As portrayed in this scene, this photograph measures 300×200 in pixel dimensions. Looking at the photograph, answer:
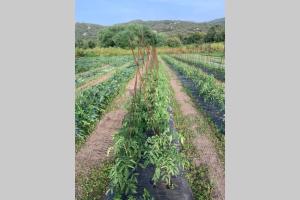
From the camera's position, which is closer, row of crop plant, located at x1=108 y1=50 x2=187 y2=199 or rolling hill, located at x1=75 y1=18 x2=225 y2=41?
row of crop plant, located at x1=108 y1=50 x2=187 y2=199

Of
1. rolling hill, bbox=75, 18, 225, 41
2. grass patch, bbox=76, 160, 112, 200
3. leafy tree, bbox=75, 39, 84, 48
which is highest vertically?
rolling hill, bbox=75, 18, 225, 41

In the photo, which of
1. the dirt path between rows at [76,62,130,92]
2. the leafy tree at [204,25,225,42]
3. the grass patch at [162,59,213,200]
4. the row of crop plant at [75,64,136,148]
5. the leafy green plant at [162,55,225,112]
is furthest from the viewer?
the dirt path between rows at [76,62,130,92]

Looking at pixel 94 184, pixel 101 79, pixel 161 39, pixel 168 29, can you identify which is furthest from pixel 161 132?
pixel 101 79

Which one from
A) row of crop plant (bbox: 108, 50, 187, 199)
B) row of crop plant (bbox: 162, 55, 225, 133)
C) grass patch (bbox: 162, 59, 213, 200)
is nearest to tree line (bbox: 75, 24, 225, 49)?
row of crop plant (bbox: 162, 55, 225, 133)

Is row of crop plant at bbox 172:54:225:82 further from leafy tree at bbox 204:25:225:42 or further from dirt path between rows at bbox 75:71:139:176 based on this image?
dirt path between rows at bbox 75:71:139:176

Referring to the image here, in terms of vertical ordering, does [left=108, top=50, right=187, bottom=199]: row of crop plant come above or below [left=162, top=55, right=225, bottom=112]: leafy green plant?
below

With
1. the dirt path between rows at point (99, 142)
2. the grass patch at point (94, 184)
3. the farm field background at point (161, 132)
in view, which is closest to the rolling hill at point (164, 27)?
the farm field background at point (161, 132)

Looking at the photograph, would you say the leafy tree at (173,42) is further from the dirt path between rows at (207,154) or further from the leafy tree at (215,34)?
the dirt path between rows at (207,154)

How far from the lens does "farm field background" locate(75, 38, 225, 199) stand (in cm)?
454

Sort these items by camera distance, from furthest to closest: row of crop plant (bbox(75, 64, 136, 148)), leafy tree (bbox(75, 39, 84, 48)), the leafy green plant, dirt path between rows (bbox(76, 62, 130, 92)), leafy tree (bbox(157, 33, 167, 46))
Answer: dirt path between rows (bbox(76, 62, 130, 92)), row of crop plant (bbox(75, 64, 136, 148)), the leafy green plant, leafy tree (bbox(157, 33, 167, 46)), leafy tree (bbox(75, 39, 84, 48))

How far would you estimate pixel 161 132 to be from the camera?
516 centimetres

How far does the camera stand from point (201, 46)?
5.07 m

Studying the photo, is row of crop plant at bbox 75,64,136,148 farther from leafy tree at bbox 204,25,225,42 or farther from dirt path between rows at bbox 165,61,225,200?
leafy tree at bbox 204,25,225,42
